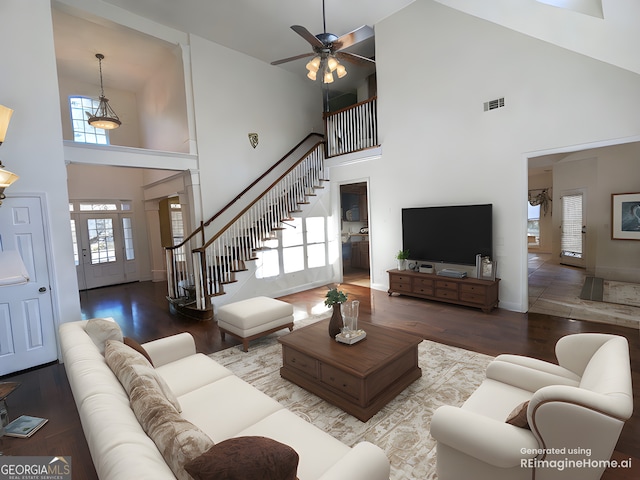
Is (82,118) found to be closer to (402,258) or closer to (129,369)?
(402,258)

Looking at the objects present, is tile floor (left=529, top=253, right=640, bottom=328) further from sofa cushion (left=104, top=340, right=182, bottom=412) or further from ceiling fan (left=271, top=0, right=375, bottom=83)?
sofa cushion (left=104, top=340, right=182, bottom=412)

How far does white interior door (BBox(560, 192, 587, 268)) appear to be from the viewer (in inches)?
313

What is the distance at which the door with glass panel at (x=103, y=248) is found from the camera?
26.0 feet

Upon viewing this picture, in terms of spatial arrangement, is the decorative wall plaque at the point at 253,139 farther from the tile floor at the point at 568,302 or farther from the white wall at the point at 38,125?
the tile floor at the point at 568,302

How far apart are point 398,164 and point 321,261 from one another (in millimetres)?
2796

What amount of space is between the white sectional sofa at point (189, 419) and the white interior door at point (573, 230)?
9.24 metres

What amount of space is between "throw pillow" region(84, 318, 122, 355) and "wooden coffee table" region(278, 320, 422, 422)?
1.43m

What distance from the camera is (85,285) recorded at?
315 inches

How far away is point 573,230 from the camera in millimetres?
8406

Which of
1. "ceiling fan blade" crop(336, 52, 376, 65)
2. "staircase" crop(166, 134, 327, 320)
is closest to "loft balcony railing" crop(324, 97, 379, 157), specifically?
"staircase" crop(166, 134, 327, 320)

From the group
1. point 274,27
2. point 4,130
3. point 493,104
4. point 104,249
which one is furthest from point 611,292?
point 104,249

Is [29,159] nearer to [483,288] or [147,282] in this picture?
[147,282]

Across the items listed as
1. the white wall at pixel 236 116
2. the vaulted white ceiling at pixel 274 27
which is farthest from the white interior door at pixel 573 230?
the white wall at pixel 236 116

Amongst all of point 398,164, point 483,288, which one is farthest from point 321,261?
point 483,288
